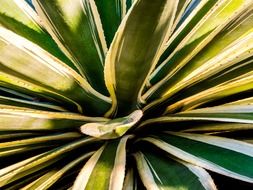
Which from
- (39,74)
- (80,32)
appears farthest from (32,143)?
(80,32)

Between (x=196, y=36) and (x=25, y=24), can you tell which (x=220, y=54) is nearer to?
(x=196, y=36)

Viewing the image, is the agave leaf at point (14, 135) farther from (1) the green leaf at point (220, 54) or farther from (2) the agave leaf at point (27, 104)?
(1) the green leaf at point (220, 54)

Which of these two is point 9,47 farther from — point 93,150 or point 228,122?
point 228,122

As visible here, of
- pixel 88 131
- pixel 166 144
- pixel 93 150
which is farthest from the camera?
pixel 93 150

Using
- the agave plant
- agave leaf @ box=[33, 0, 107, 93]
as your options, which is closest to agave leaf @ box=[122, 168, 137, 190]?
the agave plant

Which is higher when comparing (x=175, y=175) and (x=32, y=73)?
(x=32, y=73)

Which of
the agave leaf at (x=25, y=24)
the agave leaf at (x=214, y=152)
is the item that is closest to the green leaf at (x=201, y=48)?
the agave leaf at (x=214, y=152)

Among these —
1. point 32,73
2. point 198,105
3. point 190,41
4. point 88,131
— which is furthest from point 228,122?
point 32,73
